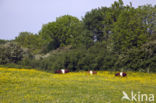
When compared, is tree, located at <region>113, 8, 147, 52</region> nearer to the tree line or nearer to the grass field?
the tree line

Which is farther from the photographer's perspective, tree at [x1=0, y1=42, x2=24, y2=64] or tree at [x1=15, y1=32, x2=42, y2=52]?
tree at [x1=15, y1=32, x2=42, y2=52]

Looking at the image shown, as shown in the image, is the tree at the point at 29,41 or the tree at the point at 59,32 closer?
the tree at the point at 59,32

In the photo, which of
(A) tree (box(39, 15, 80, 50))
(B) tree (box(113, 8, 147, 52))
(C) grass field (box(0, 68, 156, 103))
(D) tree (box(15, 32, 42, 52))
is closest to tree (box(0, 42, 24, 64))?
(A) tree (box(39, 15, 80, 50))

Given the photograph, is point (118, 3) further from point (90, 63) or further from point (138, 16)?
point (90, 63)

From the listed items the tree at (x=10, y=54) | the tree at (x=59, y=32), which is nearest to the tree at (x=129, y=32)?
the tree at (x=10, y=54)

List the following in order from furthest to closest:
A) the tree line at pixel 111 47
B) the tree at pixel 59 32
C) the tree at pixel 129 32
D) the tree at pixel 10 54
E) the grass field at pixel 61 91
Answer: the tree at pixel 59 32 < the tree at pixel 10 54 < the tree at pixel 129 32 < the tree line at pixel 111 47 < the grass field at pixel 61 91

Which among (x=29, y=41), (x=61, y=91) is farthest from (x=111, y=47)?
(x=29, y=41)

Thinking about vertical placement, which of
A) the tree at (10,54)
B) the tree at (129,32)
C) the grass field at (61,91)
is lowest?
the grass field at (61,91)

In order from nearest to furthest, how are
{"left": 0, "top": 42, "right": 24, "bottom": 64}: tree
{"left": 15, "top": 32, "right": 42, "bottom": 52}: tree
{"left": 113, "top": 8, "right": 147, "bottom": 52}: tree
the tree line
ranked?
the tree line < {"left": 113, "top": 8, "right": 147, "bottom": 52}: tree < {"left": 0, "top": 42, "right": 24, "bottom": 64}: tree < {"left": 15, "top": 32, "right": 42, "bottom": 52}: tree

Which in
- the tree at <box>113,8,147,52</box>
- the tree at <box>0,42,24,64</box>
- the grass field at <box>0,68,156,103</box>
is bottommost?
the grass field at <box>0,68,156,103</box>

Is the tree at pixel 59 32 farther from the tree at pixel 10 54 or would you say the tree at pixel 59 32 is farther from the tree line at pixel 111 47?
the tree at pixel 10 54

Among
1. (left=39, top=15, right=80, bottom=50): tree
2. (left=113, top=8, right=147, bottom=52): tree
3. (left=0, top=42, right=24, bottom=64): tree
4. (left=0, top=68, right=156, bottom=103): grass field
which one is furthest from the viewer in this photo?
(left=39, top=15, right=80, bottom=50): tree

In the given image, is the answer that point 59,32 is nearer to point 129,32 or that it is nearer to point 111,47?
point 111,47

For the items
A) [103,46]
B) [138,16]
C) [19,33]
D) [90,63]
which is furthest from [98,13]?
[19,33]
